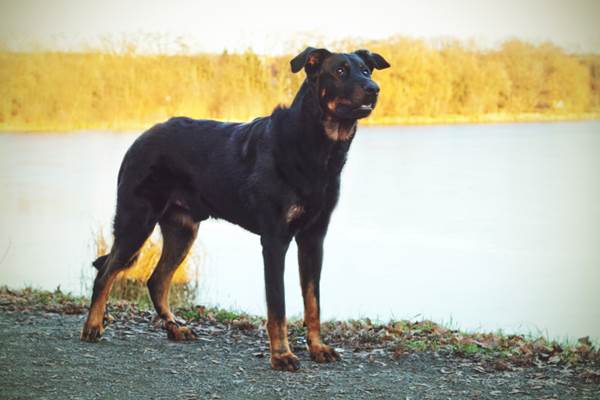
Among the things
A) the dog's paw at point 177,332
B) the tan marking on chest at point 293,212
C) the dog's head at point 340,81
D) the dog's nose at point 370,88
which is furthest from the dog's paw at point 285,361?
the dog's nose at point 370,88

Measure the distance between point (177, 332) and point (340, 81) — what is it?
2.66 meters

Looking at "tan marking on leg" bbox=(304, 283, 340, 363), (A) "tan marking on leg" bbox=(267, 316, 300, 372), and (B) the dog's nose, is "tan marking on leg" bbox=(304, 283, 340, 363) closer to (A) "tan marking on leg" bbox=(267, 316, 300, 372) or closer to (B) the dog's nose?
(A) "tan marking on leg" bbox=(267, 316, 300, 372)

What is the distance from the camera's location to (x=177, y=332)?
289 inches

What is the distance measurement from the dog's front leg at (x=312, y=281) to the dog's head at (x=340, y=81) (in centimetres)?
99

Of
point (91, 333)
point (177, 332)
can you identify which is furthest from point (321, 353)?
point (91, 333)

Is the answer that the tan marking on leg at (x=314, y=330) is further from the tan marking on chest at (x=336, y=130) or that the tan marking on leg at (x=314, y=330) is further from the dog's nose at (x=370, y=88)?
the dog's nose at (x=370, y=88)

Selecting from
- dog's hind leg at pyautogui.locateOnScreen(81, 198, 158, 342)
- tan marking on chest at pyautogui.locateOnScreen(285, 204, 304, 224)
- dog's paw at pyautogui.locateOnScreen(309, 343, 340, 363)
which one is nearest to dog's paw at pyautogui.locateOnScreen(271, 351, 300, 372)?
dog's paw at pyautogui.locateOnScreen(309, 343, 340, 363)

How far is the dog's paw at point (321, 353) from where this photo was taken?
6.70 m

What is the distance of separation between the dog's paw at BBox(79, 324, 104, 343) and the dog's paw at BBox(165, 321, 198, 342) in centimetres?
56

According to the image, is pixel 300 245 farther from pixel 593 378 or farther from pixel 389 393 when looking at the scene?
pixel 593 378

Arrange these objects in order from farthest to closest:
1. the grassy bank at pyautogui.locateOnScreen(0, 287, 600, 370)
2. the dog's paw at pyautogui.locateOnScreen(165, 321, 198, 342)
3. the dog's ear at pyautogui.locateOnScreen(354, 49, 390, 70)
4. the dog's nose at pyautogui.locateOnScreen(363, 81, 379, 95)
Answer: the dog's paw at pyautogui.locateOnScreen(165, 321, 198, 342) < the grassy bank at pyautogui.locateOnScreen(0, 287, 600, 370) < the dog's ear at pyautogui.locateOnScreen(354, 49, 390, 70) < the dog's nose at pyautogui.locateOnScreen(363, 81, 379, 95)

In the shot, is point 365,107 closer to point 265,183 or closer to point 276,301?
point 265,183

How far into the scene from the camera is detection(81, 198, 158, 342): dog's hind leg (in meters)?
7.12

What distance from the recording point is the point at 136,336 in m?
7.47
